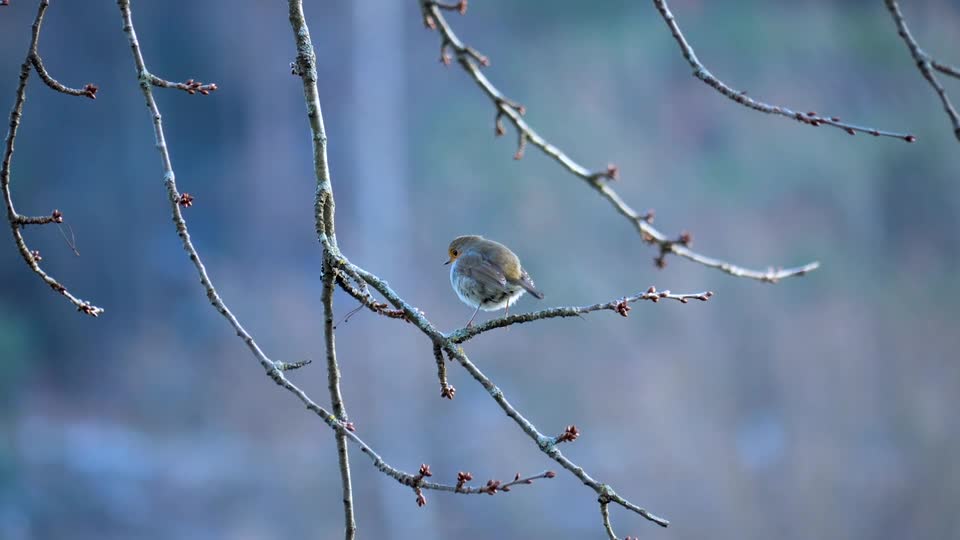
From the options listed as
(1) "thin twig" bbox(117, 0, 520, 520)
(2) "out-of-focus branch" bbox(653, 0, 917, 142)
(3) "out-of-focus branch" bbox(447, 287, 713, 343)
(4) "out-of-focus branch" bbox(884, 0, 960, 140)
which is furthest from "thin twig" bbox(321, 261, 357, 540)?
(4) "out-of-focus branch" bbox(884, 0, 960, 140)

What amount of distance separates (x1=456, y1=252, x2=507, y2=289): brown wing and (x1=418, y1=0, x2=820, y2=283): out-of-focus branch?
77.5 inches

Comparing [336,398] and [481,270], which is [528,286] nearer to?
[481,270]

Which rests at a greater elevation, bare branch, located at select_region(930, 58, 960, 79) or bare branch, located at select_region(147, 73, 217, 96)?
bare branch, located at select_region(147, 73, 217, 96)

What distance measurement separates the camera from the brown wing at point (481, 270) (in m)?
3.92

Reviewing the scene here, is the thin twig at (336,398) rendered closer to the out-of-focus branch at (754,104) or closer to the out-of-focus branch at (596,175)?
the out-of-focus branch at (596,175)

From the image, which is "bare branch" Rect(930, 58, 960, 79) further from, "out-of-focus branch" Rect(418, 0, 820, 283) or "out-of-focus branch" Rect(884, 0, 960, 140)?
"out-of-focus branch" Rect(418, 0, 820, 283)

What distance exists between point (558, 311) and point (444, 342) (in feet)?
1.17

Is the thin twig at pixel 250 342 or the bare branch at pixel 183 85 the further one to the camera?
the bare branch at pixel 183 85

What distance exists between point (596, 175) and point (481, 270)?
2339 millimetres

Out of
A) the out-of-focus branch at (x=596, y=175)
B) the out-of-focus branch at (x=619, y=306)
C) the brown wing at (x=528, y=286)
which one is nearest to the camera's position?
the out-of-focus branch at (x=596, y=175)

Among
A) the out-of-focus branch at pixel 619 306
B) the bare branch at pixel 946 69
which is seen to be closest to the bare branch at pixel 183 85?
the out-of-focus branch at pixel 619 306

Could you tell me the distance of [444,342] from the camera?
224cm

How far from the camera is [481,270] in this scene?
4.01 metres

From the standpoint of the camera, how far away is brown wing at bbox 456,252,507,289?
12.8ft
